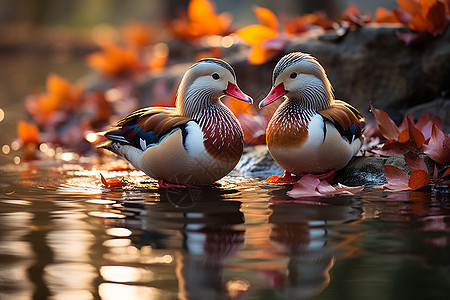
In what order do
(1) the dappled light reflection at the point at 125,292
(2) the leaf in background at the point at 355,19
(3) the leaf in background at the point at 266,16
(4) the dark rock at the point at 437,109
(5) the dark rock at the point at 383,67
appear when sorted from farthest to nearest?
1. (3) the leaf in background at the point at 266,16
2. (2) the leaf in background at the point at 355,19
3. (5) the dark rock at the point at 383,67
4. (4) the dark rock at the point at 437,109
5. (1) the dappled light reflection at the point at 125,292

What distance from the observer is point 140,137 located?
3.84 meters

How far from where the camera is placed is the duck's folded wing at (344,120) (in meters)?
3.78

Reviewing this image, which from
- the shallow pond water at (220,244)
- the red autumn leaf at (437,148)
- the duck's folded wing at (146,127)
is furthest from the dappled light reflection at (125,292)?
the red autumn leaf at (437,148)

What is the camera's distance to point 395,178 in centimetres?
368

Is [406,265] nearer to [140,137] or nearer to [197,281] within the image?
[197,281]

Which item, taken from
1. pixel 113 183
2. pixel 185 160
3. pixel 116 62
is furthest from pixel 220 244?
pixel 116 62

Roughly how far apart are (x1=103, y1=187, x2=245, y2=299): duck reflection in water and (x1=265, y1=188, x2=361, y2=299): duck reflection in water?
192mm

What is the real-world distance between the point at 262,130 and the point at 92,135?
1.49 metres

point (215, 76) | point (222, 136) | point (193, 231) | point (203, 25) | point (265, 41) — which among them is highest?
point (203, 25)

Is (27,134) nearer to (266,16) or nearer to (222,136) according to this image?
(266,16)

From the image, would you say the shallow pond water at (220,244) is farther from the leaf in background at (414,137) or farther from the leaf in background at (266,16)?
the leaf in background at (266,16)

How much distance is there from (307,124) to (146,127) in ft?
3.25

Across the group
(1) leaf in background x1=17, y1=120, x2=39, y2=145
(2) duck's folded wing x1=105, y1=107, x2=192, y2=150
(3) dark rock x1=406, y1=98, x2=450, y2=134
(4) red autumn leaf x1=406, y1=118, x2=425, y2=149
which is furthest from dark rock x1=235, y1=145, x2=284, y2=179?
(1) leaf in background x1=17, y1=120, x2=39, y2=145

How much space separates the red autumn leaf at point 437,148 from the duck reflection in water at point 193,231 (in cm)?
127
